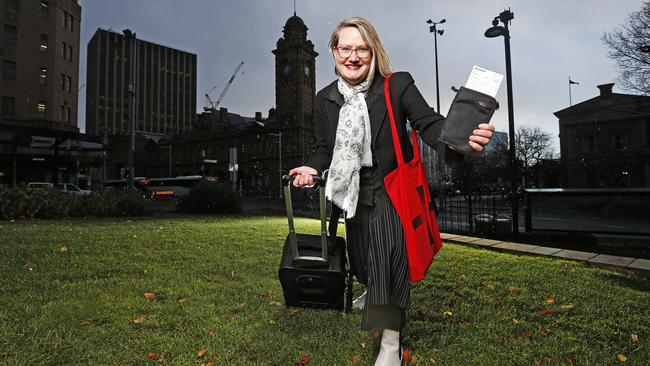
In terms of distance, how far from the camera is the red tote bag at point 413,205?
79.0 inches

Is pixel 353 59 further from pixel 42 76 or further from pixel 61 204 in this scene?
pixel 42 76

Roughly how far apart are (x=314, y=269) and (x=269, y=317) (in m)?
1.36

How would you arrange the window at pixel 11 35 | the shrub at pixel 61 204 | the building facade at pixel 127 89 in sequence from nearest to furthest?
the shrub at pixel 61 204 < the window at pixel 11 35 < the building facade at pixel 127 89

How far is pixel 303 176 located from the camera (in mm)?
2125

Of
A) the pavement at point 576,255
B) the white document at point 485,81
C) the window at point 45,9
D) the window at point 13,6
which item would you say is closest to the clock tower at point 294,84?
the window at point 45,9

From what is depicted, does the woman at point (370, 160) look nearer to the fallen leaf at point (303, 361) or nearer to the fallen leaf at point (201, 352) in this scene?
the fallen leaf at point (303, 361)

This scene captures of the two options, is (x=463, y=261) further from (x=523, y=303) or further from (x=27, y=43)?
(x=27, y=43)

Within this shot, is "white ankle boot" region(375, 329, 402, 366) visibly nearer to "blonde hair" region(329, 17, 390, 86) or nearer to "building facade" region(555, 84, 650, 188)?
"blonde hair" region(329, 17, 390, 86)

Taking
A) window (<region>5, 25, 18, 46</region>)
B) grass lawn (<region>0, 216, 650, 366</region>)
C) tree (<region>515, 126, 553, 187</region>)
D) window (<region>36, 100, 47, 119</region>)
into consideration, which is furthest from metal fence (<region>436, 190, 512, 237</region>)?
window (<region>5, 25, 18, 46</region>)

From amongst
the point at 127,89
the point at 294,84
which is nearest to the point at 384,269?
the point at 294,84

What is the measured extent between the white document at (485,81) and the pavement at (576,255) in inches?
215

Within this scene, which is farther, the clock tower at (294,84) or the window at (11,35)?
the clock tower at (294,84)

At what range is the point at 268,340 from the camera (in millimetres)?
2764

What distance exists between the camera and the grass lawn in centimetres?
252
